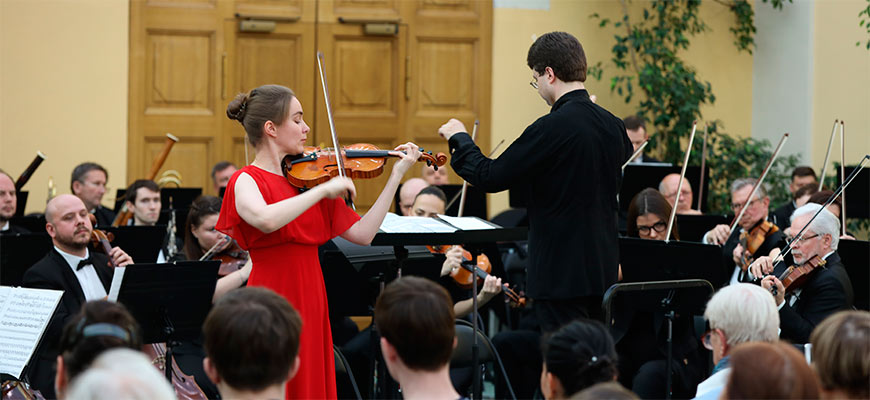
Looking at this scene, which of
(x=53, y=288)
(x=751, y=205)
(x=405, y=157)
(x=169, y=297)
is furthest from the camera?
(x=751, y=205)

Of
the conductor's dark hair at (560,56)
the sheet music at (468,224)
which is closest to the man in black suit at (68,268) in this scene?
the sheet music at (468,224)

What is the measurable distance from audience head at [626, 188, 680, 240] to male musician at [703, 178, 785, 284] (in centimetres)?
53

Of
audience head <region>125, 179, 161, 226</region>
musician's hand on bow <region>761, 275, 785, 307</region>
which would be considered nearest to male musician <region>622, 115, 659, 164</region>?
musician's hand on bow <region>761, 275, 785, 307</region>

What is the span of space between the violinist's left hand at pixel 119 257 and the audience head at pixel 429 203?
1.41 m

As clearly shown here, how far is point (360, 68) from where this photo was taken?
736 centimetres

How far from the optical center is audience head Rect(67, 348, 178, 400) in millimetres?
1436

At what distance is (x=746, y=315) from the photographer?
2406 mm

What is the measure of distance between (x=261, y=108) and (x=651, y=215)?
221 centimetres

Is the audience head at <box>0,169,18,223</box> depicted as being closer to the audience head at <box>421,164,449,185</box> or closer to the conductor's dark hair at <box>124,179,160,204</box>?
the conductor's dark hair at <box>124,179,160,204</box>

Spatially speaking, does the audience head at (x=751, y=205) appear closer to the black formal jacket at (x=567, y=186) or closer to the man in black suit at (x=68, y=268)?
the black formal jacket at (x=567, y=186)

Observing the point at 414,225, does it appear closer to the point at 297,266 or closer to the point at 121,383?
the point at 297,266

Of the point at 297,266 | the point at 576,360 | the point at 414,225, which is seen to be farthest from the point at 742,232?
the point at 576,360

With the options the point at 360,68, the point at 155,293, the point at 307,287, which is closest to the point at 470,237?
the point at 307,287

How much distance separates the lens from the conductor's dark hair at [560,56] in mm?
2977
